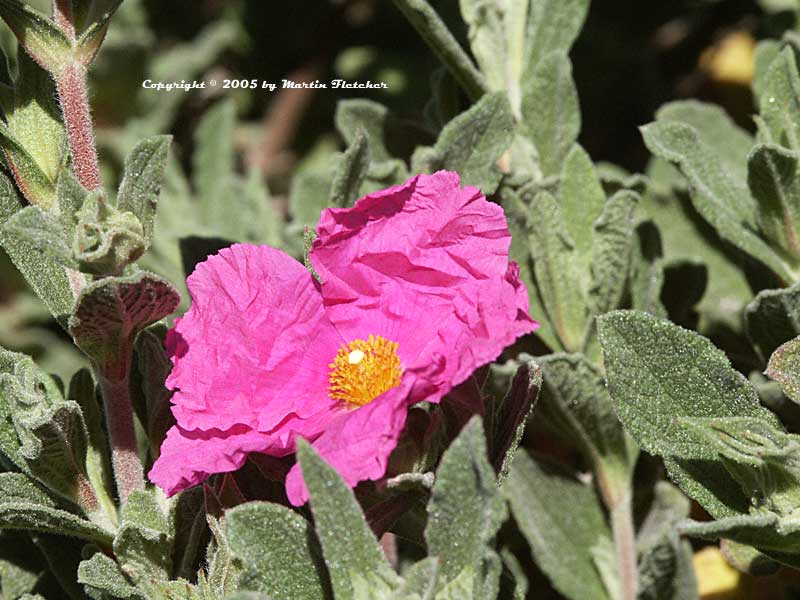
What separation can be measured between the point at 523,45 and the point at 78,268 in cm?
110

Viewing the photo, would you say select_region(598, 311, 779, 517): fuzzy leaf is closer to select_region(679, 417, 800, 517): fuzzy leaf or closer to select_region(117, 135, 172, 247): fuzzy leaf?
select_region(679, 417, 800, 517): fuzzy leaf

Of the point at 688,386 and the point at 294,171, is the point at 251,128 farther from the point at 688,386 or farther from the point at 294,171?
the point at 688,386

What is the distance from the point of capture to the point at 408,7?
5.74ft

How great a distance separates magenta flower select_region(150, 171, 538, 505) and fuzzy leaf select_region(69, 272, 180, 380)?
0.05 meters

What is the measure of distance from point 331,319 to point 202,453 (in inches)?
10.8

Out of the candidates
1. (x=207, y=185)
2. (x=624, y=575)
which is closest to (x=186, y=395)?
(x=624, y=575)

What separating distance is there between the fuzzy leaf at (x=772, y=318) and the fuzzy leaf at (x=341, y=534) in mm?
737

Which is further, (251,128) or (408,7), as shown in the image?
(251,128)

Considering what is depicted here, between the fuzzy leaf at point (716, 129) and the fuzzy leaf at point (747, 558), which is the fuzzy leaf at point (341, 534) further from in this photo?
the fuzzy leaf at point (716, 129)

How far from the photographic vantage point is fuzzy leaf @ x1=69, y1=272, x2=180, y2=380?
1.29 m

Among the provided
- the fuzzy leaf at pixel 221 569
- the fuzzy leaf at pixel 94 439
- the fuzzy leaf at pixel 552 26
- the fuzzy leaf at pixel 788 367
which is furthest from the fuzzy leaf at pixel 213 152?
the fuzzy leaf at pixel 788 367

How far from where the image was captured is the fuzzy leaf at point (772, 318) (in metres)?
1.59

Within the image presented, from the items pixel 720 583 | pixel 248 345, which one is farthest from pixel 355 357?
pixel 720 583

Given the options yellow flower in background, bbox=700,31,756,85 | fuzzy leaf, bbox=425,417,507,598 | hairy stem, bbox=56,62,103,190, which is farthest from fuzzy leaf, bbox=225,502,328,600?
yellow flower in background, bbox=700,31,756,85
